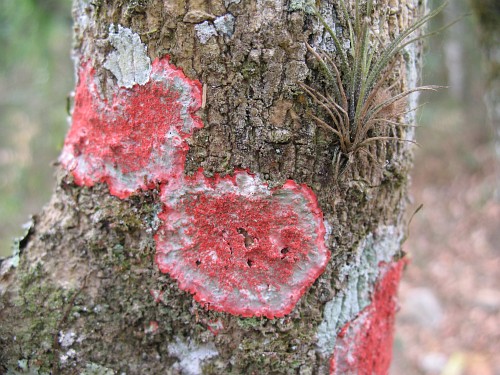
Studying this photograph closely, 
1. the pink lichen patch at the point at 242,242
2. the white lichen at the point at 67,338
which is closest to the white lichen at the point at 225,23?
the pink lichen patch at the point at 242,242

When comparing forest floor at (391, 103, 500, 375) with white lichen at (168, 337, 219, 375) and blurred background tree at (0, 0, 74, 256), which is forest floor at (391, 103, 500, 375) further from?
blurred background tree at (0, 0, 74, 256)

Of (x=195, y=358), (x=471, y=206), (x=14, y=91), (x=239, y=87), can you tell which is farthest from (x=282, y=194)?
(x=14, y=91)

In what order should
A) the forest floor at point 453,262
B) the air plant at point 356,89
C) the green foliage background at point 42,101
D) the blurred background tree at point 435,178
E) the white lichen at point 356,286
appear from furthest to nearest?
the forest floor at point 453,262
the blurred background tree at point 435,178
the green foliage background at point 42,101
the white lichen at point 356,286
the air plant at point 356,89

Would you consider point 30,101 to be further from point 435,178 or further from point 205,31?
point 435,178

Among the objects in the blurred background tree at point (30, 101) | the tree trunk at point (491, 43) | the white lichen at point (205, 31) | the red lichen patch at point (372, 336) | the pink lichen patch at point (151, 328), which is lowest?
the red lichen patch at point (372, 336)

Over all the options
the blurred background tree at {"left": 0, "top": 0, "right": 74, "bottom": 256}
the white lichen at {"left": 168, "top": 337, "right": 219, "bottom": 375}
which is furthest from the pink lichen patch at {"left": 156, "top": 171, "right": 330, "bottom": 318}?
the blurred background tree at {"left": 0, "top": 0, "right": 74, "bottom": 256}

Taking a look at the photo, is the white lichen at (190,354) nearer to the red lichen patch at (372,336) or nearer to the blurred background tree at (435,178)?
the red lichen patch at (372,336)

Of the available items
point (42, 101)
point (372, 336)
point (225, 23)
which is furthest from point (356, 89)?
point (42, 101)

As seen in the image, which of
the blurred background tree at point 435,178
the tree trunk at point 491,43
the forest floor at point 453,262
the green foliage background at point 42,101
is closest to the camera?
the tree trunk at point 491,43
